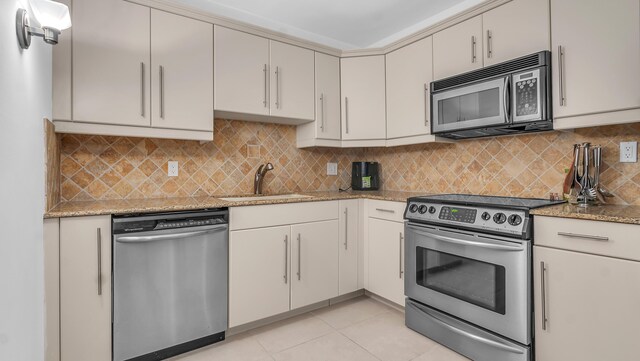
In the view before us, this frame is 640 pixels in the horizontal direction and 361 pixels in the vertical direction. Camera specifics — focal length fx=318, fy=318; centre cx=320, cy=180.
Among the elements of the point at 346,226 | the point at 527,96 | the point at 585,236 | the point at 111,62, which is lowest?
the point at 346,226

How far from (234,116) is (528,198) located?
7.41ft

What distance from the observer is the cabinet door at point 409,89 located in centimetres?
254

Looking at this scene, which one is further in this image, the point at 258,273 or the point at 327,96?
the point at 327,96

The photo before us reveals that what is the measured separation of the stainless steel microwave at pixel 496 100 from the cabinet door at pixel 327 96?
0.86m

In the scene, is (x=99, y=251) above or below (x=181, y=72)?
below

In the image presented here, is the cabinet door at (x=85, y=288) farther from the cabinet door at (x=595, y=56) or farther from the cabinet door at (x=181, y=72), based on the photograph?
the cabinet door at (x=595, y=56)

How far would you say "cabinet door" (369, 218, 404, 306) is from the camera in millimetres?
2439

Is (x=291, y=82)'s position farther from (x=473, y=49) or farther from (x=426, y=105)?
(x=473, y=49)

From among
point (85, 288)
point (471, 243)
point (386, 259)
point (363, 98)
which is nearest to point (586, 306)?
point (471, 243)

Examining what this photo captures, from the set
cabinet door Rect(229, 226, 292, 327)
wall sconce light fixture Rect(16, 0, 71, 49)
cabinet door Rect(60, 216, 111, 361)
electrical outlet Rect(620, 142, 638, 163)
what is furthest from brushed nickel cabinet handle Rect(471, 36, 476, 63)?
cabinet door Rect(60, 216, 111, 361)

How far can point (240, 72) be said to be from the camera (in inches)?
94.1

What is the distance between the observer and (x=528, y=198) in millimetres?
2195

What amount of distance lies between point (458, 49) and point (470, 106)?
452 mm

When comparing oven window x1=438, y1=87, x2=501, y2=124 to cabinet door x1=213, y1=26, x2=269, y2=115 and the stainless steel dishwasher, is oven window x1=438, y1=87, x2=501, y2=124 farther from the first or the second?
the stainless steel dishwasher
